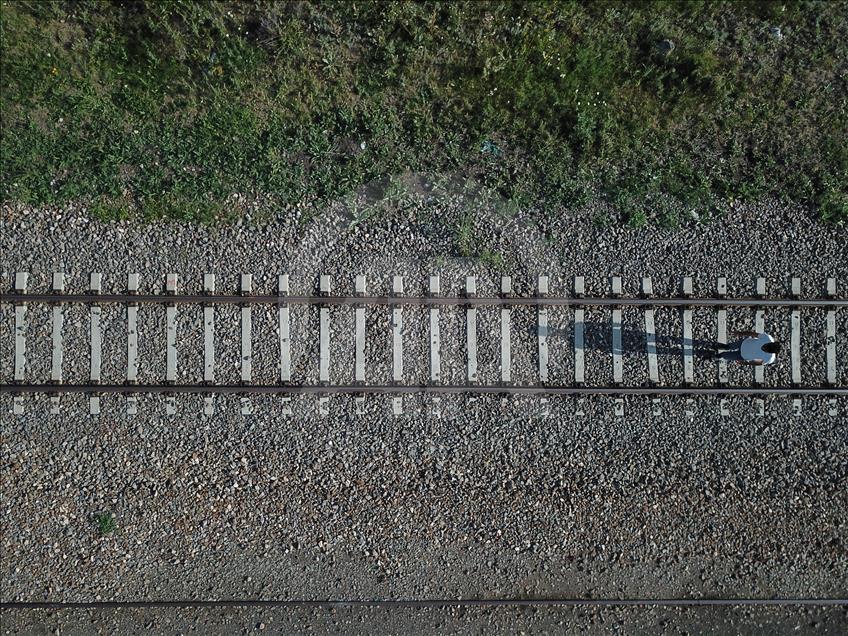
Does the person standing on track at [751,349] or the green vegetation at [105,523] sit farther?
the green vegetation at [105,523]

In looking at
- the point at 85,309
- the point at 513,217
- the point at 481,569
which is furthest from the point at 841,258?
the point at 85,309

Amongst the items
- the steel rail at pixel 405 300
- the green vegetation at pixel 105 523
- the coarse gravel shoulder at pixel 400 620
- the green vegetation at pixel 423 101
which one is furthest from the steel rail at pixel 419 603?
the green vegetation at pixel 423 101

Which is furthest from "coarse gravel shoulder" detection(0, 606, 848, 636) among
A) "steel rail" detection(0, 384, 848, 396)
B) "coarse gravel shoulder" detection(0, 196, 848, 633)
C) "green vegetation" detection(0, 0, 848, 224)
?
"green vegetation" detection(0, 0, 848, 224)

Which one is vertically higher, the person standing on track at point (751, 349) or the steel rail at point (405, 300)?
the steel rail at point (405, 300)

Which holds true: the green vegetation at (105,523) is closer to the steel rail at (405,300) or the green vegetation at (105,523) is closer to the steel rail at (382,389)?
the steel rail at (382,389)

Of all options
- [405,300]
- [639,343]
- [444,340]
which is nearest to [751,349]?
[639,343]

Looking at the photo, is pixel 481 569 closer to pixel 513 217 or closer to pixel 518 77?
pixel 513 217
